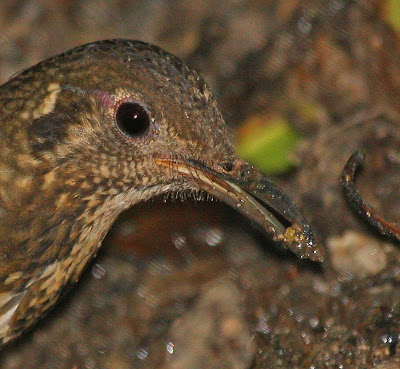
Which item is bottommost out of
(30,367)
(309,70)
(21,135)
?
(30,367)

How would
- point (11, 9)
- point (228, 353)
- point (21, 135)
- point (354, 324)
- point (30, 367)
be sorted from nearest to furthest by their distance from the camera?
point (21, 135), point (354, 324), point (228, 353), point (30, 367), point (11, 9)

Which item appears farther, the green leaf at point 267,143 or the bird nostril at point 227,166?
the green leaf at point 267,143

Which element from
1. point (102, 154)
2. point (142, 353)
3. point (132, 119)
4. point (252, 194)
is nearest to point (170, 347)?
point (142, 353)

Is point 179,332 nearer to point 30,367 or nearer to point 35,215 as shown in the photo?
point 30,367

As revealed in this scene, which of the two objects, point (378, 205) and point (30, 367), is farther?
point (30, 367)

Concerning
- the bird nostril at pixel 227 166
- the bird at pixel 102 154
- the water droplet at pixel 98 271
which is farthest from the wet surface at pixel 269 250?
the bird nostril at pixel 227 166

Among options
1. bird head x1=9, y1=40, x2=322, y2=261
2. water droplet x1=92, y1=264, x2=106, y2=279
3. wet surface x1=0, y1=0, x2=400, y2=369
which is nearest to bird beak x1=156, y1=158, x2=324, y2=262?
bird head x1=9, y1=40, x2=322, y2=261

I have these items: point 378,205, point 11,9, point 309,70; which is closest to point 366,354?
point 378,205

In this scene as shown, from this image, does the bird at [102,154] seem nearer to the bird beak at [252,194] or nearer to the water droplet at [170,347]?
the bird beak at [252,194]
